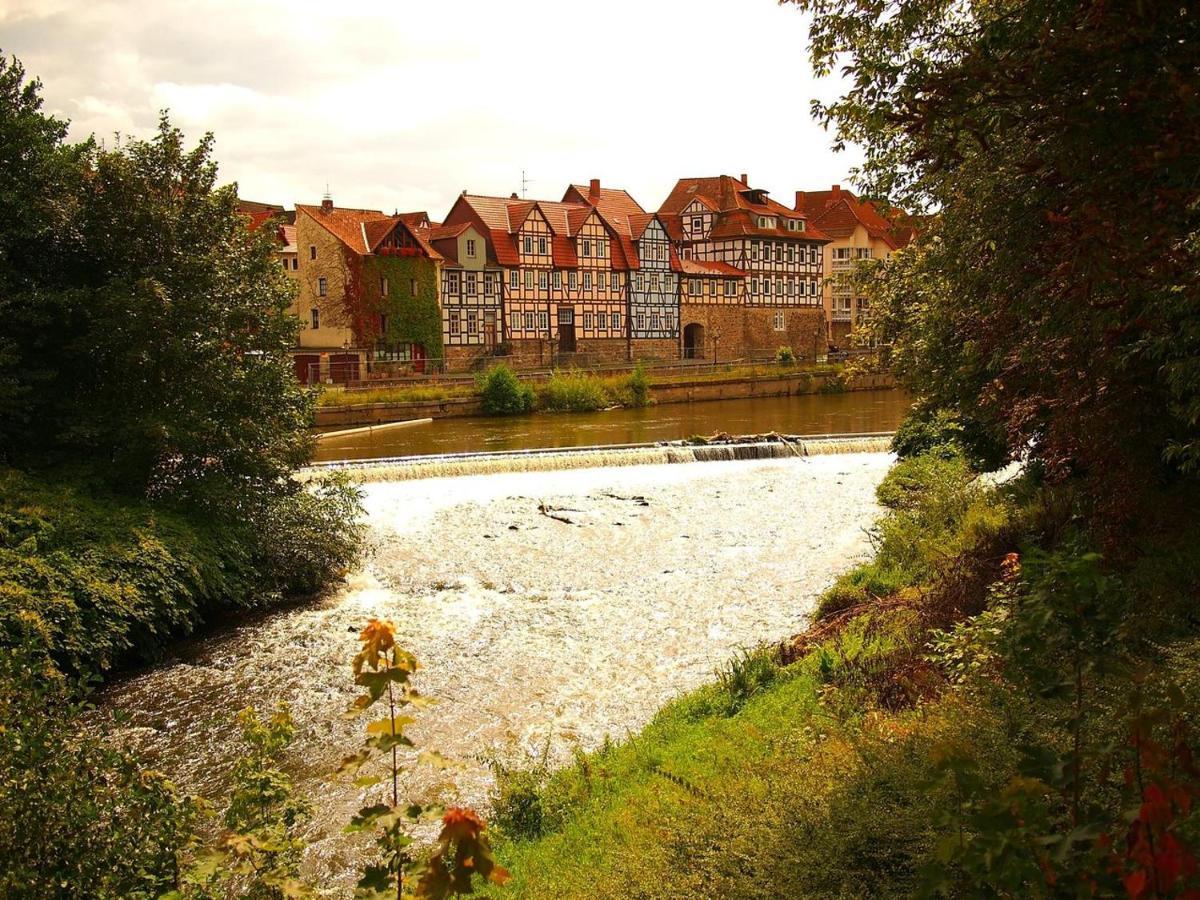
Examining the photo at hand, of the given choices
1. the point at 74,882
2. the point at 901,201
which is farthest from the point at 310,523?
the point at 74,882

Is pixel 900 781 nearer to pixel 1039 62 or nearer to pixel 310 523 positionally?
pixel 1039 62

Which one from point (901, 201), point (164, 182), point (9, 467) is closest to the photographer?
point (901, 201)

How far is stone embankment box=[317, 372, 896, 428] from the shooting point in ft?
112

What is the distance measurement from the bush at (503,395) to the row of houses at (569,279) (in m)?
6.13

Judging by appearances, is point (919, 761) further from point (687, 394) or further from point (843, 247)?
point (843, 247)

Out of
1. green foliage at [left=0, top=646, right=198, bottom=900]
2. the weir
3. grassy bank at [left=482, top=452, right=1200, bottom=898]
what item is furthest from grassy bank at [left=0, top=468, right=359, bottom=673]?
the weir

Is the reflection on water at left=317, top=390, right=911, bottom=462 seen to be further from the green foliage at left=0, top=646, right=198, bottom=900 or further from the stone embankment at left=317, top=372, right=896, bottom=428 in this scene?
the green foliage at left=0, top=646, right=198, bottom=900

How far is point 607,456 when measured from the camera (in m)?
23.8

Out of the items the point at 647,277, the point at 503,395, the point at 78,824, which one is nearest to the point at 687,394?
the point at 503,395

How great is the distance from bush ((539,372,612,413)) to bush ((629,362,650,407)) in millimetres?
1216

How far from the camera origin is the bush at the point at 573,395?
125ft

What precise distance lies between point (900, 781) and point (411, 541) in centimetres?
1250

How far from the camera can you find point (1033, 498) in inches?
439

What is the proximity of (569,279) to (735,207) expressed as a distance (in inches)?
561
